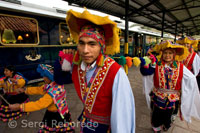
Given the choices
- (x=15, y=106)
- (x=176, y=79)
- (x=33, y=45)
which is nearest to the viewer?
(x=15, y=106)

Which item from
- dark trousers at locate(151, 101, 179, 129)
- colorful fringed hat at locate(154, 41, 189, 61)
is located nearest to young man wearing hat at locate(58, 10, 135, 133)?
colorful fringed hat at locate(154, 41, 189, 61)

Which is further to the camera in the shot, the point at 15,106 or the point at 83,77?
the point at 15,106

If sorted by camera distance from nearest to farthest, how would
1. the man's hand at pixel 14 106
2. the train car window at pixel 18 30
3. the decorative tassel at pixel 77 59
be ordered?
the decorative tassel at pixel 77 59, the man's hand at pixel 14 106, the train car window at pixel 18 30

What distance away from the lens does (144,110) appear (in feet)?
11.3

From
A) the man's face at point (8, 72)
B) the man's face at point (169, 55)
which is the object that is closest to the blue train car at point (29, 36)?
the man's face at point (8, 72)

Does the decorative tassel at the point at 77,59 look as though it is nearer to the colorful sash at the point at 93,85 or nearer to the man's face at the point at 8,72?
the colorful sash at the point at 93,85

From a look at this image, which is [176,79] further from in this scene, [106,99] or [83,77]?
[83,77]

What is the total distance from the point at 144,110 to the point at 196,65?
228 cm

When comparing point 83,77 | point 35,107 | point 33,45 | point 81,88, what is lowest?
point 35,107

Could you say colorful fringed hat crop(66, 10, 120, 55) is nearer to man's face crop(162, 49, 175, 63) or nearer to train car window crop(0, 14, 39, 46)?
man's face crop(162, 49, 175, 63)

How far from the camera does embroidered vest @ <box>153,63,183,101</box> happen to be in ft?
6.91

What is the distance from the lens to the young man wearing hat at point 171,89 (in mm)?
2115

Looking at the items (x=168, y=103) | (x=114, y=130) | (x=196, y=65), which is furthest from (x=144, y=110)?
(x=114, y=130)

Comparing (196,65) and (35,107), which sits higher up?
(196,65)
